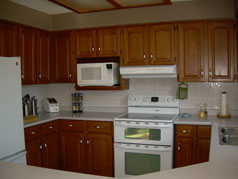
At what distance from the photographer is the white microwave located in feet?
13.6

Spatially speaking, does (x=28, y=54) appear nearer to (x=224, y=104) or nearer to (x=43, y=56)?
(x=43, y=56)

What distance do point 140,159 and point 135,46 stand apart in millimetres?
1594

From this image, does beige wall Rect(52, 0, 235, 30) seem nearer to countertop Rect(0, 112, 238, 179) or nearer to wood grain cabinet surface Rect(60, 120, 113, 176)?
wood grain cabinet surface Rect(60, 120, 113, 176)

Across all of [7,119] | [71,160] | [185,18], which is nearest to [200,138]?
[185,18]

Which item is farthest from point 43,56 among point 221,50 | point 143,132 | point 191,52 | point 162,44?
point 221,50

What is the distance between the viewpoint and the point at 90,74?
14.0 ft

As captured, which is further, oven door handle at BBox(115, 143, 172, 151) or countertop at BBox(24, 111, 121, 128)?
countertop at BBox(24, 111, 121, 128)

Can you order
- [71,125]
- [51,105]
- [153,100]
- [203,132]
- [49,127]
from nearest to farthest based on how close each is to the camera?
[203,132]
[49,127]
[71,125]
[153,100]
[51,105]

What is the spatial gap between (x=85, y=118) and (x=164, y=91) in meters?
1.27

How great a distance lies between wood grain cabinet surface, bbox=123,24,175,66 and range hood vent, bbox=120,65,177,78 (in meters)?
0.09

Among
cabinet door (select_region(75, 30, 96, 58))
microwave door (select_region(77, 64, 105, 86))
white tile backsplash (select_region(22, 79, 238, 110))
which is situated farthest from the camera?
cabinet door (select_region(75, 30, 96, 58))

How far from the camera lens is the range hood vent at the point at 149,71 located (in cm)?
387

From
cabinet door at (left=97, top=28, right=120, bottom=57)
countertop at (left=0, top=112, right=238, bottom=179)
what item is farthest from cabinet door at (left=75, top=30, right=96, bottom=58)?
countertop at (left=0, top=112, right=238, bottom=179)

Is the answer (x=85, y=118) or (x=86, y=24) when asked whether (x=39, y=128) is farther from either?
(x=86, y=24)
